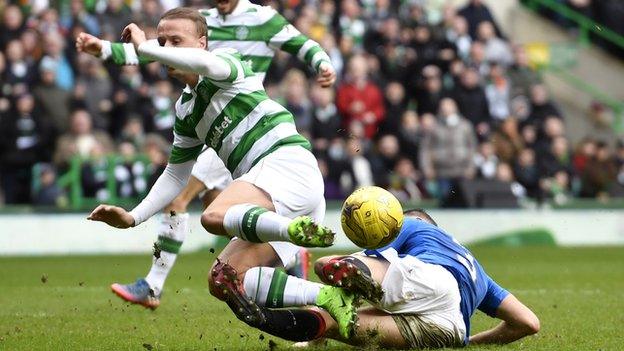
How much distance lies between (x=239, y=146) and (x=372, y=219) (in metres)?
1.26

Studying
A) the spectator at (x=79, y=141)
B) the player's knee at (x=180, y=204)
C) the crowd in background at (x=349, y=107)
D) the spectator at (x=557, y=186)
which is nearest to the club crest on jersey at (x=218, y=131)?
the player's knee at (x=180, y=204)

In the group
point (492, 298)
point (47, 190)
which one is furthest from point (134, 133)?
point (492, 298)

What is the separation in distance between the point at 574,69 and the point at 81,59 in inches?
462

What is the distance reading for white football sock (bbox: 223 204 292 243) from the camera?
7191 mm

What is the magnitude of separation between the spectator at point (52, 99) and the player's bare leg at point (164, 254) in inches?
336

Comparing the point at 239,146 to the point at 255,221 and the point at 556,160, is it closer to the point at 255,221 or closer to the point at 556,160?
the point at 255,221

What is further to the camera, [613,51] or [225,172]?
[613,51]

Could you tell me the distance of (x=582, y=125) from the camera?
27.2 m

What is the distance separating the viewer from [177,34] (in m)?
8.23

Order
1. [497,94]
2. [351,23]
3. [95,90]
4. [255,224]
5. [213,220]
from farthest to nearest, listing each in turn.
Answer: [497,94] → [351,23] → [95,90] → [213,220] → [255,224]

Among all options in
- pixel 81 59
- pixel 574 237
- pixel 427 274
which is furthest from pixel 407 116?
pixel 427 274

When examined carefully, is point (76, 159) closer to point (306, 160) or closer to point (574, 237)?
point (574, 237)

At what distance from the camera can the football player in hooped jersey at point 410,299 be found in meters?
7.59

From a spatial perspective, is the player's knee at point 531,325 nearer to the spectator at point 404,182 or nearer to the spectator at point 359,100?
the spectator at point 404,182
